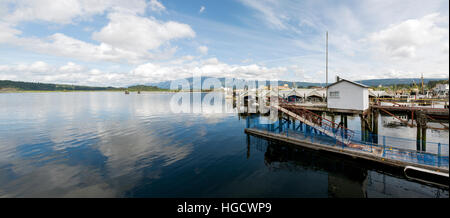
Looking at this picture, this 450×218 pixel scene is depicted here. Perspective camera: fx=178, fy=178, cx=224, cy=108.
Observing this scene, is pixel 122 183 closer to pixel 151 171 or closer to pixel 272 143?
pixel 151 171

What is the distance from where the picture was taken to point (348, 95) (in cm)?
2333

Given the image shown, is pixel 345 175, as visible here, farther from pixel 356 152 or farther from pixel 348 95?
pixel 348 95

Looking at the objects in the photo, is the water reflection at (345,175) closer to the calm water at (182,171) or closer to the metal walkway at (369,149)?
the calm water at (182,171)

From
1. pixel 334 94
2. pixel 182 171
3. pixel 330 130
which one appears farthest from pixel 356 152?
pixel 182 171

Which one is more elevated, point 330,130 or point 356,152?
point 330,130

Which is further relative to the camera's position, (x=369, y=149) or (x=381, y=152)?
(x=369, y=149)

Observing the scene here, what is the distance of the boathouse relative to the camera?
22.3m

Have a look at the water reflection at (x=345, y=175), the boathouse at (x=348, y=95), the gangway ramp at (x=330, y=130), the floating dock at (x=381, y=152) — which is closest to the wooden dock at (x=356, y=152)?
the floating dock at (x=381, y=152)

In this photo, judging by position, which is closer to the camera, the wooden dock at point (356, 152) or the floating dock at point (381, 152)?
the floating dock at point (381, 152)

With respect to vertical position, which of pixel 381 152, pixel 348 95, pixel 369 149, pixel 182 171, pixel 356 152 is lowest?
pixel 182 171

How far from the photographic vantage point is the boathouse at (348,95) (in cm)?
2231

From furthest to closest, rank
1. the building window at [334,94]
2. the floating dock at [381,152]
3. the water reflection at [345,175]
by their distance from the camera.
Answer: the building window at [334,94] < the floating dock at [381,152] < the water reflection at [345,175]

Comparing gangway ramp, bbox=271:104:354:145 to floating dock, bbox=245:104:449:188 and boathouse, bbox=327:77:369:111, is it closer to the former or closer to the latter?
floating dock, bbox=245:104:449:188
